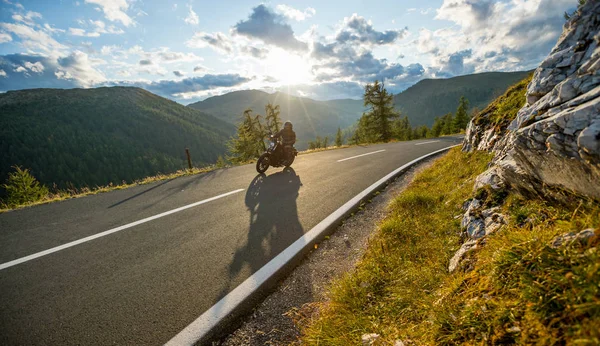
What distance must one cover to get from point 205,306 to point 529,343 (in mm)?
2698

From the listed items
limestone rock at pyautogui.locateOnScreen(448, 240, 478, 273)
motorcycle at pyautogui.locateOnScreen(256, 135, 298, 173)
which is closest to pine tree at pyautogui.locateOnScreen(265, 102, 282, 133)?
motorcycle at pyautogui.locateOnScreen(256, 135, 298, 173)

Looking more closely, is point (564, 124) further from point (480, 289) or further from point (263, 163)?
point (263, 163)

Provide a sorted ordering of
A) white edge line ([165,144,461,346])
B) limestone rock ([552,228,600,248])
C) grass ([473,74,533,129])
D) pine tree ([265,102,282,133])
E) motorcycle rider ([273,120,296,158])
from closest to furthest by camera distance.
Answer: limestone rock ([552,228,600,248]) < white edge line ([165,144,461,346]) < grass ([473,74,533,129]) < motorcycle rider ([273,120,296,158]) < pine tree ([265,102,282,133])

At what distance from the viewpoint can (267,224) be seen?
4531mm

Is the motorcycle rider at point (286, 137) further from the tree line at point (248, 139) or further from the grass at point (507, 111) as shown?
the tree line at point (248, 139)

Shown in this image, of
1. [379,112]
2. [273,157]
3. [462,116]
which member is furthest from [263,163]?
[462,116]

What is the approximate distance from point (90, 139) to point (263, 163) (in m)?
179

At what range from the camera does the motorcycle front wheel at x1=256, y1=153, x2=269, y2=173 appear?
8.95 meters

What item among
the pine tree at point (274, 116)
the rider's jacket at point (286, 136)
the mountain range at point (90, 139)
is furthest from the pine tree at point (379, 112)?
the mountain range at point (90, 139)

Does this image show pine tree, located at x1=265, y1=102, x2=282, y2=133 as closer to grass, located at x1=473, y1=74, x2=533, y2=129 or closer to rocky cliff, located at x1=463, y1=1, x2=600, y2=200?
grass, located at x1=473, y1=74, x2=533, y2=129

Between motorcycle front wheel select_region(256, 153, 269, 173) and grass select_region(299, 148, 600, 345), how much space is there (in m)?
6.03

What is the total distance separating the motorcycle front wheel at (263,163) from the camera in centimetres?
895

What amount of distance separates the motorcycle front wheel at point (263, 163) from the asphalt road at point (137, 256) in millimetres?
2207

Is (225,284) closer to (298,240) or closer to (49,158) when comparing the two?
(298,240)
